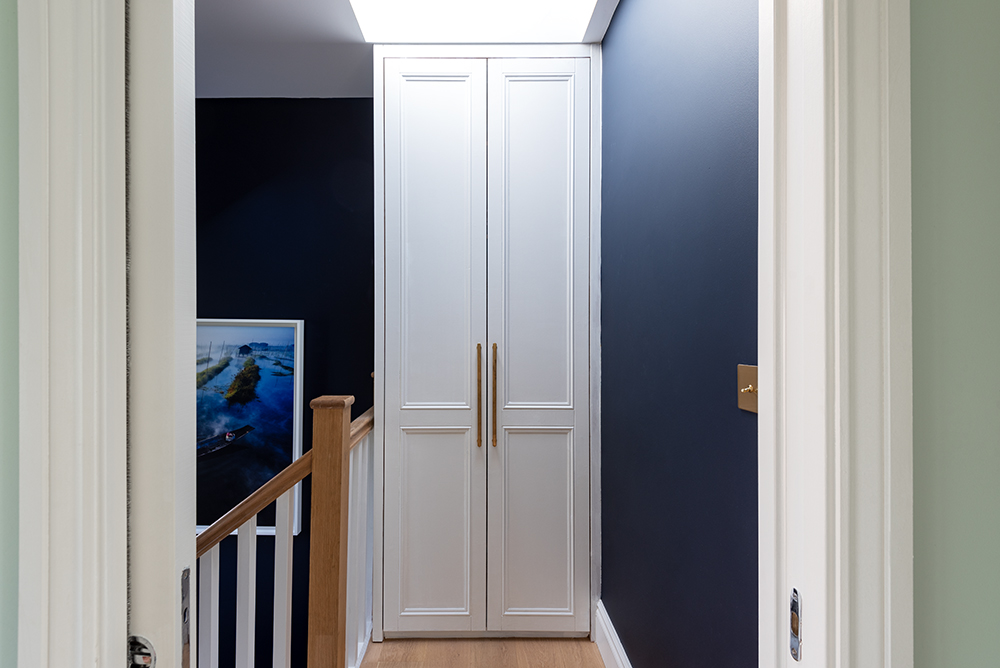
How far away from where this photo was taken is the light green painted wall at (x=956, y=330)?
568 millimetres

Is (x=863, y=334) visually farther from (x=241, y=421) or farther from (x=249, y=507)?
(x=241, y=421)

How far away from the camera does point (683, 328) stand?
1.41 metres

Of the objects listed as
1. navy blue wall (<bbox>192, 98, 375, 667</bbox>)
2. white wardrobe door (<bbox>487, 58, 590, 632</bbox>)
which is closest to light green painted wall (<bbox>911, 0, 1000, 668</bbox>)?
white wardrobe door (<bbox>487, 58, 590, 632</bbox>)

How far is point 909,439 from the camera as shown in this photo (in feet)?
1.82

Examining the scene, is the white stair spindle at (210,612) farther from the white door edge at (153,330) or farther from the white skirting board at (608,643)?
the white skirting board at (608,643)

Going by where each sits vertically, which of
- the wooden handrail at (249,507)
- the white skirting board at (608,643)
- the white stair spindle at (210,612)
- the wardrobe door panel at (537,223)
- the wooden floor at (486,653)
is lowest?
the wooden floor at (486,653)

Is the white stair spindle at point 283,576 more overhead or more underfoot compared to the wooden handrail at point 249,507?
more underfoot

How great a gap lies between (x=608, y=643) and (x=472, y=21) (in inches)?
97.2

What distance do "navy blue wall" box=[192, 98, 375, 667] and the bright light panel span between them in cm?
81

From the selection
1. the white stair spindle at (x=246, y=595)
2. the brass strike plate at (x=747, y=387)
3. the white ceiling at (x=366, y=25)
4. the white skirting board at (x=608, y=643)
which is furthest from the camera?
the white ceiling at (x=366, y=25)

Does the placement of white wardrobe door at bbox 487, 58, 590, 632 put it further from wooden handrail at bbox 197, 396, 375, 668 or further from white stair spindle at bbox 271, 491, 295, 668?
white stair spindle at bbox 271, 491, 295, 668

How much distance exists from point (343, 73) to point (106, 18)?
2424 millimetres

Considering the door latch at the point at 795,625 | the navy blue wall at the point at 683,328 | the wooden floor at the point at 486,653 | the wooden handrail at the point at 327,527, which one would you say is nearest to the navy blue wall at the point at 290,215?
the wooden floor at the point at 486,653

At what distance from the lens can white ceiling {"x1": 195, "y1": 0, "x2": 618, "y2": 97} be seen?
2238 millimetres
